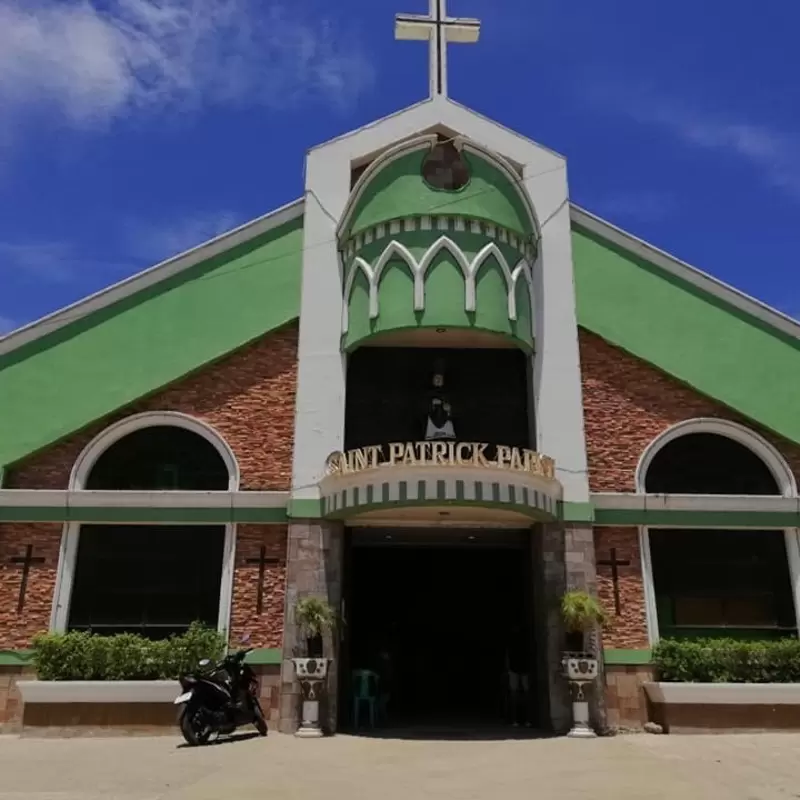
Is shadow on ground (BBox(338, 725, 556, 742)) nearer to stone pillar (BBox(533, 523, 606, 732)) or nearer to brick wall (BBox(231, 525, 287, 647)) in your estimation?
stone pillar (BBox(533, 523, 606, 732))

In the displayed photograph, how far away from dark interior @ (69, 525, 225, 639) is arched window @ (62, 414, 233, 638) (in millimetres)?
18

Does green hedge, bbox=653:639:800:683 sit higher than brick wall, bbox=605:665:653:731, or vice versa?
green hedge, bbox=653:639:800:683

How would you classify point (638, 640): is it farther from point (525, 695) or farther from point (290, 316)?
point (290, 316)

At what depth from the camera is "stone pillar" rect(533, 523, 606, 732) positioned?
13.8 m

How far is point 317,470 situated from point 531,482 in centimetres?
409

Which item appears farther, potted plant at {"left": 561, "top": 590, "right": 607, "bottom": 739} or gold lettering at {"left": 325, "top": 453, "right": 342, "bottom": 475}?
gold lettering at {"left": 325, "top": 453, "right": 342, "bottom": 475}

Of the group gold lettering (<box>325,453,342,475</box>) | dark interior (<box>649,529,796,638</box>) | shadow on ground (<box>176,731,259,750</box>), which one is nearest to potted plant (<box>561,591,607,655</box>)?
dark interior (<box>649,529,796,638</box>)

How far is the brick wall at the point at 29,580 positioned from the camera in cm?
1402

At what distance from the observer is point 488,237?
609 inches

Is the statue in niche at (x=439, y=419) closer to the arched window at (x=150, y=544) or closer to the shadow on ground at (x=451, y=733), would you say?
the arched window at (x=150, y=544)

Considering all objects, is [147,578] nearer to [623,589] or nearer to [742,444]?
[623,589]

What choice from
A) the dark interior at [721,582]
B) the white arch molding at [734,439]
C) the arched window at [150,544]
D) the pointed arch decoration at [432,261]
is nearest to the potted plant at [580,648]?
the dark interior at [721,582]

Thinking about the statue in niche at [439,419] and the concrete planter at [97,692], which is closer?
the concrete planter at [97,692]

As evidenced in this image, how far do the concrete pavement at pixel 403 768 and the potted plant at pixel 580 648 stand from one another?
1.87 ft
